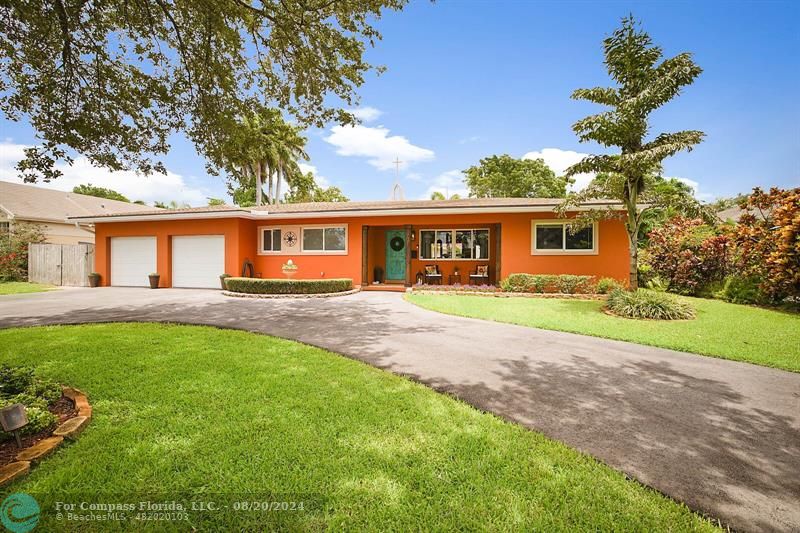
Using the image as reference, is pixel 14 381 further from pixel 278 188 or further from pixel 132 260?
pixel 278 188

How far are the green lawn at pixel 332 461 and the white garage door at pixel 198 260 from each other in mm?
11222

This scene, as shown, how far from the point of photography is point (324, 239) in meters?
14.5

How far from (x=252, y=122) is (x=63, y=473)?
716 centimetres

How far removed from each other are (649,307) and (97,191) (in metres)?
60.8

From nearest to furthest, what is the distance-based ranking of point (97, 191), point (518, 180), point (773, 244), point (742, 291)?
1. point (773, 244)
2. point (742, 291)
3. point (518, 180)
4. point (97, 191)

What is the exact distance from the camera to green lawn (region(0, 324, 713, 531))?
188 cm

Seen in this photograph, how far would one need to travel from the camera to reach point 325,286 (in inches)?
475

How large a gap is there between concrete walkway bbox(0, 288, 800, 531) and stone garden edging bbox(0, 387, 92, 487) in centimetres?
289

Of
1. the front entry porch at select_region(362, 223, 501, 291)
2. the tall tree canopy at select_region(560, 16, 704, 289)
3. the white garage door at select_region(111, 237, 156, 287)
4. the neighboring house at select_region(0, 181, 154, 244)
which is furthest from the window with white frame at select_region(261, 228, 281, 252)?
the tall tree canopy at select_region(560, 16, 704, 289)

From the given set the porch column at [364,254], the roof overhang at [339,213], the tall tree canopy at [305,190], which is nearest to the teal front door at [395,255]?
the porch column at [364,254]

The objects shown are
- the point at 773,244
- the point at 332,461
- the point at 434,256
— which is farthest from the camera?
the point at 434,256

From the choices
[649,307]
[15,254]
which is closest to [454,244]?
[649,307]

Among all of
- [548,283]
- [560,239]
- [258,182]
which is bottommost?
[548,283]

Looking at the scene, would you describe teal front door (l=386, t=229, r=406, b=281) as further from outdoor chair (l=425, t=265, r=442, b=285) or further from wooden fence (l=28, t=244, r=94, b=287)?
wooden fence (l=28, t=244, r=94, b=287)
